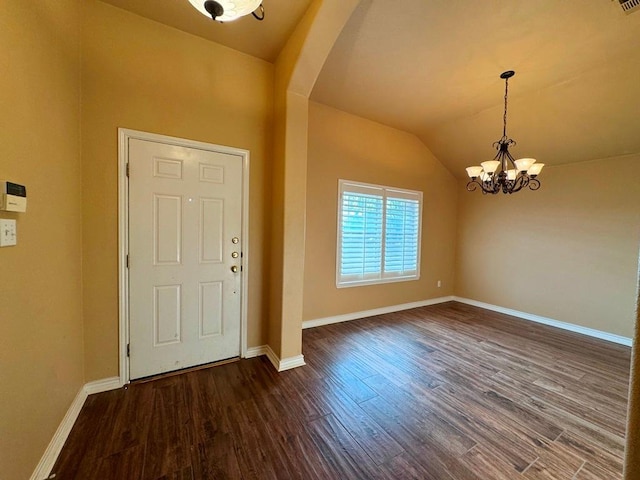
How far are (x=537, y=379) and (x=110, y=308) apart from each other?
3.97 meters

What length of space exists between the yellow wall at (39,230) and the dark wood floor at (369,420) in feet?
1.39

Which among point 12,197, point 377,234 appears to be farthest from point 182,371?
point 377,234

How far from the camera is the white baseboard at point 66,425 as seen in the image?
55.4 inches

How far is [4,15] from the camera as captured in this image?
116 centimetres

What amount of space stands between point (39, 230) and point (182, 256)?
100cm

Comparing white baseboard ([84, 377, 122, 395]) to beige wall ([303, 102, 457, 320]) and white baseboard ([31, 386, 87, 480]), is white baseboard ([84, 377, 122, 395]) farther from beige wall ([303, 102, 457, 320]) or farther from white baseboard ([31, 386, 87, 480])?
beige wall ([303, 102, 457, 320])

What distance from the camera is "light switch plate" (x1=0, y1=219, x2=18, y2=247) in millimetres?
1131

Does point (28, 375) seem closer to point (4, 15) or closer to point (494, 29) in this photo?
point (4, 15)

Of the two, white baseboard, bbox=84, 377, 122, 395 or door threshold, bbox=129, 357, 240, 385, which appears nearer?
white baseboard, bbox=84, 377, 122, 395

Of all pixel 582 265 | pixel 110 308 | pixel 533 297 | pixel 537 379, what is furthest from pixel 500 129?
pixel 110 308

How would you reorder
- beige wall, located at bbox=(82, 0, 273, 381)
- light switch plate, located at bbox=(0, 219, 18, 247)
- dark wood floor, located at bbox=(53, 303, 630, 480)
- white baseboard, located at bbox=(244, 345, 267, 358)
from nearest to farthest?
light switch plate, located at bbox=(0, 219, 18, 247), dark wood floor, located at bbox=(53, 303, 630, 480), beige wall, located at bbox=(82, 0, 273, 381), white baseboard, located at bbox=(244, 345, 267, 358)

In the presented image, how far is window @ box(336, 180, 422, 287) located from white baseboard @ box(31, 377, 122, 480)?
106 inches

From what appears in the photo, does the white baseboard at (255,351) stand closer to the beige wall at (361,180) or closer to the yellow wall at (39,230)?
the beige wall at (361,180)

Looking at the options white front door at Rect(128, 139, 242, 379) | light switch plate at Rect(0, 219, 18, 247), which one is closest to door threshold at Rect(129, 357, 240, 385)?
white front door at Rect(128, 139, 242, 379)
